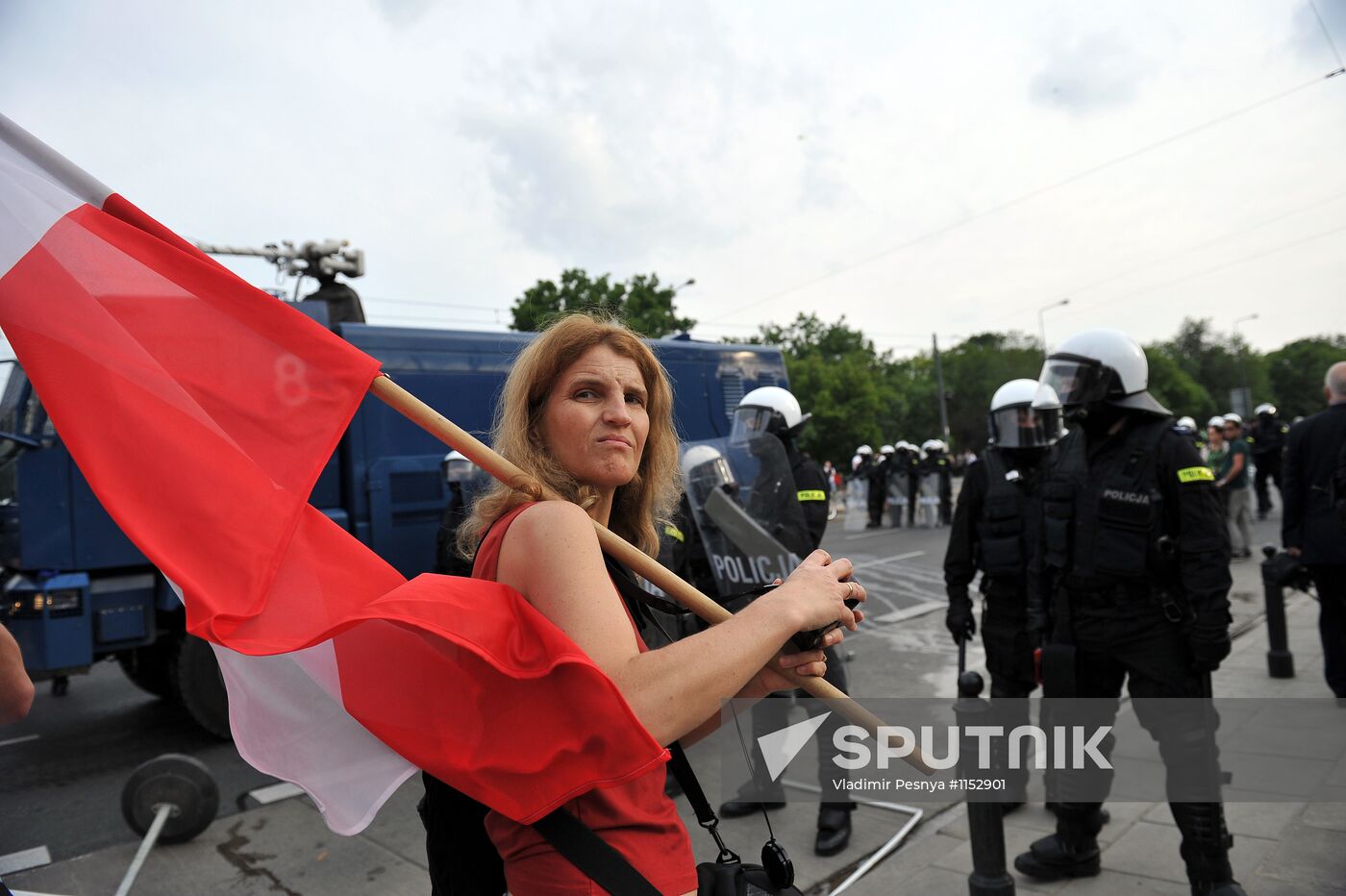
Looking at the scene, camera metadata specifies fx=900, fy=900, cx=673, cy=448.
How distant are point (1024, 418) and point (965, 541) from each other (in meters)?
0.74

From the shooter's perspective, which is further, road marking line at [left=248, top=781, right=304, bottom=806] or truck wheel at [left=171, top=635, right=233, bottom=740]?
truck wheel at [left=171, top=635, right=233, bottom=740]

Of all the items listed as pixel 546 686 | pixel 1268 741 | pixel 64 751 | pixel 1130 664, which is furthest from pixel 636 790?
pixel 64 751

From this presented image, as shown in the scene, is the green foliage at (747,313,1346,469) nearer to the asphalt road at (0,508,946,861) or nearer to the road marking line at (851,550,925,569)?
the road marking line at (851,550,925,569)

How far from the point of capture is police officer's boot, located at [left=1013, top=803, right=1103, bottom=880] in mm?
3736

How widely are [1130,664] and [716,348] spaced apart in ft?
20.9

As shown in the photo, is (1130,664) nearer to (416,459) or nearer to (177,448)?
(177,448)

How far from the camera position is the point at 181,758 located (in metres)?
4.48

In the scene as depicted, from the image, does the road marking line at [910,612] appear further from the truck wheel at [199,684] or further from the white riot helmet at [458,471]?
the truck wheel at [199,684]

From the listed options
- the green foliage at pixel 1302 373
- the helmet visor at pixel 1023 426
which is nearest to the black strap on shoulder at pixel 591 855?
the helmet visor at pixel 1023 426

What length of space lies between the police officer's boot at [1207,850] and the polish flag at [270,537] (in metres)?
2.95

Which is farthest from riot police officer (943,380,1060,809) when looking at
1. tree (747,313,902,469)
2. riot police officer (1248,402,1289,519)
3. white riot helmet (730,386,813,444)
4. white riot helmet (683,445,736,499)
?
tree (747,313,902,469)

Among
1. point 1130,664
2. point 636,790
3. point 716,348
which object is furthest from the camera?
point 716,348

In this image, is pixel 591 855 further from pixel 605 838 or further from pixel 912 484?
pixel 912 484

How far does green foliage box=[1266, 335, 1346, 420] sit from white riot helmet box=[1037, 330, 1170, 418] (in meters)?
99.5
